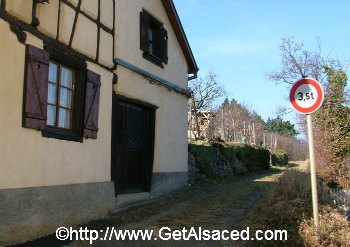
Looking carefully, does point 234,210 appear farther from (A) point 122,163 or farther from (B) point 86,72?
(B) point 86,72

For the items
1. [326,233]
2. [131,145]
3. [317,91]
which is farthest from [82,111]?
[326,233]

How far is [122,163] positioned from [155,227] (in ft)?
10.1

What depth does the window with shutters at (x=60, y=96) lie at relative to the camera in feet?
24.4

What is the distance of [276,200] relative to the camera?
358 inches

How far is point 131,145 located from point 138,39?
3.11 meters

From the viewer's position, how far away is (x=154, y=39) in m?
13.9

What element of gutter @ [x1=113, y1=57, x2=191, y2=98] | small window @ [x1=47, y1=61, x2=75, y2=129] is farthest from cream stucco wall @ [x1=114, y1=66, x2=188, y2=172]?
small window @ [x1=47, y1=61, x2=75, y2=129]

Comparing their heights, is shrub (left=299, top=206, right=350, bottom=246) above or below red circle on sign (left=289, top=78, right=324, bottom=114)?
below

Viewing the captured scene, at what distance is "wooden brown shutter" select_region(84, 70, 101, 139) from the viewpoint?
920 centimetres

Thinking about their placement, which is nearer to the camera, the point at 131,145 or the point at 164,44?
the point at 131,145

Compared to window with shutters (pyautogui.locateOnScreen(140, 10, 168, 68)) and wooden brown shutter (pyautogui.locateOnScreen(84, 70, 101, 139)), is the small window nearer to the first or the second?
wooden brown shutter (pyautogui.locateOnScreen(84, 70, 101, 139))

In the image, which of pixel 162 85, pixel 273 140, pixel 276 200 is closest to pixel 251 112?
pixel 273 140

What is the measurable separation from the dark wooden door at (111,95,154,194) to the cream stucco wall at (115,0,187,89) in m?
1.32

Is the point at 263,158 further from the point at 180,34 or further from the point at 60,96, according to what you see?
the point at 60,96
